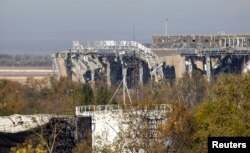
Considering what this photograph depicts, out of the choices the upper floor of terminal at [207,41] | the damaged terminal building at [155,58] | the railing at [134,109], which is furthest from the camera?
the upper floor of terminal at [207,41]

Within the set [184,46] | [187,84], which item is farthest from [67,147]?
[184,46]

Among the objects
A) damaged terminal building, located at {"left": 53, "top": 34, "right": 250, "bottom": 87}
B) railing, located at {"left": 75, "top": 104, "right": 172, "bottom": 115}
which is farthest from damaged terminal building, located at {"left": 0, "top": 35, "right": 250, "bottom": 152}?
railing, located at {"left": 75, "top": 104, "right": 172, "bottom": 115}

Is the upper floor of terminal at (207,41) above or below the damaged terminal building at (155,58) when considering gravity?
above

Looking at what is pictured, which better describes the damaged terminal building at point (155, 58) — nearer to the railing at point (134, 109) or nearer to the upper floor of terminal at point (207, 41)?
the upper floor of terminal at point (207, 41)

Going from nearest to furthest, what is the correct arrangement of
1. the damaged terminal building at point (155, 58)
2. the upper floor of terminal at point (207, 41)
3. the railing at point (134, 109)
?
1. the railing at point (134, 109)
2. the damaged terminal building at point (155, 58)
3. the upper floor of terminal at point (207, 41)

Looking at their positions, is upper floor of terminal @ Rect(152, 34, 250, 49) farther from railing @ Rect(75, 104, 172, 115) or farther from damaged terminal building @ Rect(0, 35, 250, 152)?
railing @ Rect(75, 104, 172, 115)

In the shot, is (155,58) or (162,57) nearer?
(155,58)

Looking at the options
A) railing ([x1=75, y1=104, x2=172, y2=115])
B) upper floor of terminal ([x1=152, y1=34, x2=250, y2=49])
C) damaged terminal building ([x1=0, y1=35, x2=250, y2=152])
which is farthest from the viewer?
upper floor of terminal ([x1=152, y1=34, x2=250, y2=49])

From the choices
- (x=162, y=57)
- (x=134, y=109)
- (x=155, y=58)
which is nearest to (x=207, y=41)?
(x=162, y=57)

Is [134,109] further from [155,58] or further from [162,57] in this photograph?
[162,57]

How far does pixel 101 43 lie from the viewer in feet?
297

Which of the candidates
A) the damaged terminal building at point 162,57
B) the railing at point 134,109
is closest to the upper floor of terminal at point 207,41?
the damaged terminal building at point 162,57

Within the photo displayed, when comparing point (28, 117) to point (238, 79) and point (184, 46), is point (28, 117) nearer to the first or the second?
point (238, 79)

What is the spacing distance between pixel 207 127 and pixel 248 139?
1540 cm
